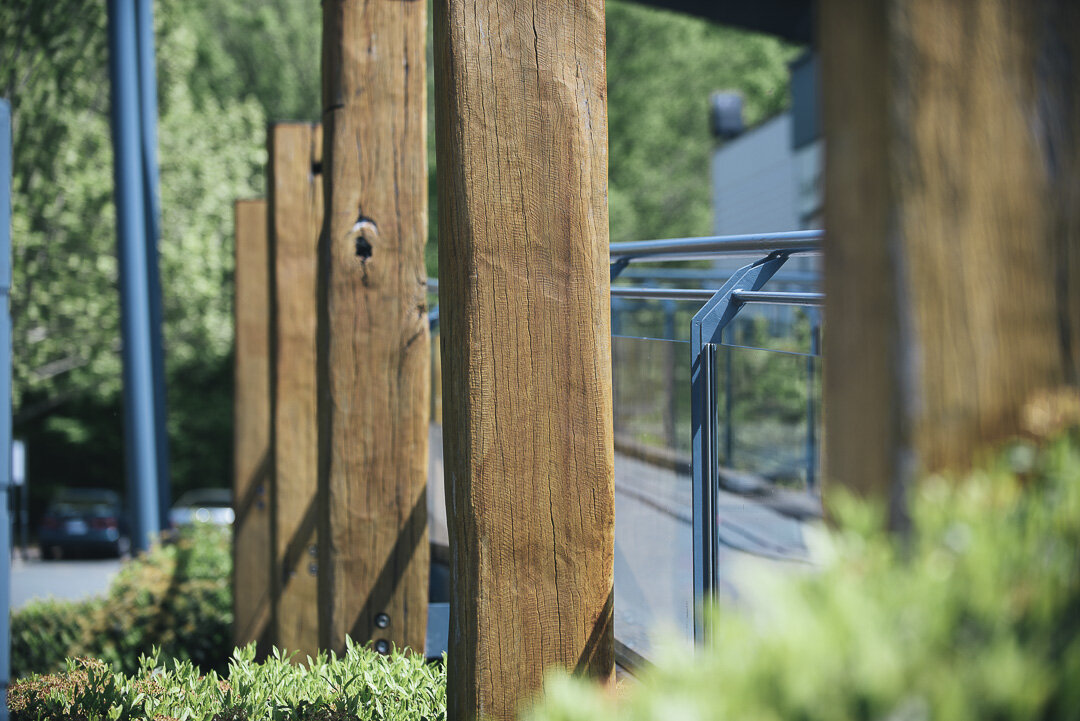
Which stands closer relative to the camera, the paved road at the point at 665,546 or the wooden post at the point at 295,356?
the paved road at the point at 665,546

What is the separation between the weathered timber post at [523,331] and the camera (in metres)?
2.45

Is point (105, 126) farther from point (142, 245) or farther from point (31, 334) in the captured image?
point (142, 245)

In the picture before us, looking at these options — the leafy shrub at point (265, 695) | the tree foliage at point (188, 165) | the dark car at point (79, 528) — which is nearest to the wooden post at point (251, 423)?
the leafy shrub at point (265, 695)

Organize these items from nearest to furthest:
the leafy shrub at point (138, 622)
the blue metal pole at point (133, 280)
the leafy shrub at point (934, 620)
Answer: the leafy shrub at point (934, 620) → the leafy shrub at point (138, 622) → the blue metal pole at point (133, 280)

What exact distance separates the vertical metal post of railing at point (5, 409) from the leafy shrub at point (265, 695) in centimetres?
33

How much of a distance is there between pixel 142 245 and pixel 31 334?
309 inches

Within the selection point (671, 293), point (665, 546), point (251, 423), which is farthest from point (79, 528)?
point (671, 293)

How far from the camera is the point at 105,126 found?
16688 millimetres

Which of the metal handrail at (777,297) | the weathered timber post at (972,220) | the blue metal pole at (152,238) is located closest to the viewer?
the weathered timber post at (972,220)

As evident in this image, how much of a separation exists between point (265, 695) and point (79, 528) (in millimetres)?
20699

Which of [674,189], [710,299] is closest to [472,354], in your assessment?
[710,299]

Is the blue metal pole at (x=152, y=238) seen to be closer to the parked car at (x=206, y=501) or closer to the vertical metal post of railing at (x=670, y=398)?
the vertical metal post of railing at (x=670, y=398)

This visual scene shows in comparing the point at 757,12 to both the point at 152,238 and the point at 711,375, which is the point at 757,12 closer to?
the point at 152,238

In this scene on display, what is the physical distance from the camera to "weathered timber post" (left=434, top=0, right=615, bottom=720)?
245 cm
